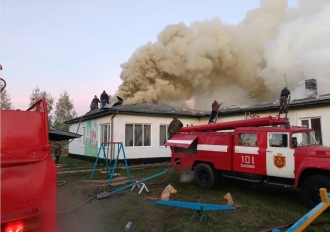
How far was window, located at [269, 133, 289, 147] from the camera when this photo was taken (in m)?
6.91

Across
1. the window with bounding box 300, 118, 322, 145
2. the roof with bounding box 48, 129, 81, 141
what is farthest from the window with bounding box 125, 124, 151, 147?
the roof with bounding box 48, 129, 81, 141

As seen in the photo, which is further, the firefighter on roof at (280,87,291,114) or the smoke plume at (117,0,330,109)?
the smoke plume at (117,0,330,109)

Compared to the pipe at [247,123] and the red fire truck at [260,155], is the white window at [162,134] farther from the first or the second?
the pipe at [247,123]

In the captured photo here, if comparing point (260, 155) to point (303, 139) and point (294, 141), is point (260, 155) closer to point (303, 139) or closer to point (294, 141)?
point (294, 141)

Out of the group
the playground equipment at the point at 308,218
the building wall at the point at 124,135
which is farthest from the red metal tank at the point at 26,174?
the building wall at the point at 124,135

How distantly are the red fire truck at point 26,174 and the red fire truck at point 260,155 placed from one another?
594 cm

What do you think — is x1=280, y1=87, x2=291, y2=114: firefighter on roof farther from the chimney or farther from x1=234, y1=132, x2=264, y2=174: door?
x1=234, y1=132, x2=264, y2=174: door

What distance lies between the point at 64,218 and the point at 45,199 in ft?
11.3

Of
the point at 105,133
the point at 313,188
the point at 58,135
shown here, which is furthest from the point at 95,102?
the point at 313,188

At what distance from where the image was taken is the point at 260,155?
23.7 ft

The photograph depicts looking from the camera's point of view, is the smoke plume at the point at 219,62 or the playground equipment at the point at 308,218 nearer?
the playground equipment at the point at 308,218

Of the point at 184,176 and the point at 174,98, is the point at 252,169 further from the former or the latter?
the point at 174,98

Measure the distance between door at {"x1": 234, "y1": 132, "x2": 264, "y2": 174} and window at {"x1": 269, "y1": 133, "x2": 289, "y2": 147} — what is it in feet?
1.26

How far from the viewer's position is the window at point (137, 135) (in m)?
15.4
